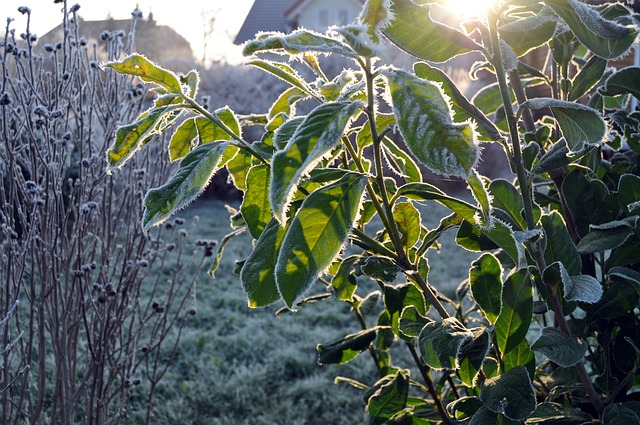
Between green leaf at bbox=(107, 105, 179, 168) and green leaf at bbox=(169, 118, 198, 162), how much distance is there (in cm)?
21

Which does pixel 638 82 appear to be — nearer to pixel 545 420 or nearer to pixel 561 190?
pixel 561 190

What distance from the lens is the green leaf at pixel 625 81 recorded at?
4.68 ft

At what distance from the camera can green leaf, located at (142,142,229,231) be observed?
1033 millimetres

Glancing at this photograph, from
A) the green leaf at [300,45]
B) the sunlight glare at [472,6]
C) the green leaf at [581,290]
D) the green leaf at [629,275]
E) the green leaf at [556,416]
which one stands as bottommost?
the green leaf at [556,416]

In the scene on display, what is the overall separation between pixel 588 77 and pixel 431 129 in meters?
0.84

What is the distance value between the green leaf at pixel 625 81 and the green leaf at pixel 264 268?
0.80 metres

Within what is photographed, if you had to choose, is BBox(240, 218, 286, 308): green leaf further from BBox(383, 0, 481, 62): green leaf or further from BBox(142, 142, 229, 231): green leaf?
BBox(383, 0, 481, 62): green leaf

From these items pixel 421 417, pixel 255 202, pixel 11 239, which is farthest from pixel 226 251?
pixel 255 202

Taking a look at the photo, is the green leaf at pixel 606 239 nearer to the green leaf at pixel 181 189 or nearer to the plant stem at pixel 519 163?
the plant stem at pixel 519 163

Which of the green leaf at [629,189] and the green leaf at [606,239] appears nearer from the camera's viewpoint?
the green leaf at [606,239]

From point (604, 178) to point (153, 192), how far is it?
4.02ft

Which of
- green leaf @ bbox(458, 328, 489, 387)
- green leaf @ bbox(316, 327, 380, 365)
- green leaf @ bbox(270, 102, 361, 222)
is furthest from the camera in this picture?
green leaf @ bbox(316, 327, 380, 365)

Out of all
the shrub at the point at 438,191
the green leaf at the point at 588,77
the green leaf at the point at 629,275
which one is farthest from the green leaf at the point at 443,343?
the green leaf at the point at 588,77

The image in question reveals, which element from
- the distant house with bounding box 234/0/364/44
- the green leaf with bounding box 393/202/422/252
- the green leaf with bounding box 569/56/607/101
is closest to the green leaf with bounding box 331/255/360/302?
the green leaf with bounding box 393/202/422/252
